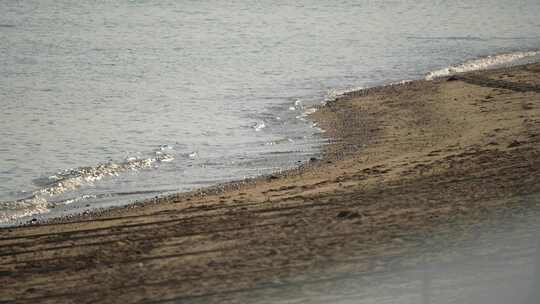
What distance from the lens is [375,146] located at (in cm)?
1456

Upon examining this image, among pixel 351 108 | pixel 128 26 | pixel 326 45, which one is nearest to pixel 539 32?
pixel 326 45

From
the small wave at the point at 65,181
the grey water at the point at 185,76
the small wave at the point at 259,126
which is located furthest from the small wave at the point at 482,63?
Result: the small wave at the point at 65,181

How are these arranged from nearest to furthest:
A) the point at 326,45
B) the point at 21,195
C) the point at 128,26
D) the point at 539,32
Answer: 1. the point at 21,195
2. the point at 326,45
3. the point at 539,32
4. the point at 128,26

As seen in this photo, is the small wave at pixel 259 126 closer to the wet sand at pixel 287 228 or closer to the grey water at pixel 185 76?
the grey water at pixel 185 76

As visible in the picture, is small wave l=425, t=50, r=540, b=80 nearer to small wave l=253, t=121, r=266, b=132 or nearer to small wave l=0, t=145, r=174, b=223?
small wave l=253, t=121, r=266, b=132

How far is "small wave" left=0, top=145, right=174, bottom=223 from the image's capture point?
39.5 ft

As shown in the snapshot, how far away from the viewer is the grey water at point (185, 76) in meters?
14.2

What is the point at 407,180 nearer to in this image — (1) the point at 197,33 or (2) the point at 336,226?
(2) the point at 336,226

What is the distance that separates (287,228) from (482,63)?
18.6 meters

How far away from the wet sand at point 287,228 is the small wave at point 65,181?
127 centimetres

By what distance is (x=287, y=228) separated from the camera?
912 cm

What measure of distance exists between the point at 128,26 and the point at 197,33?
3845mm

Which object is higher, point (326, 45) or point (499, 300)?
point (326, 45)

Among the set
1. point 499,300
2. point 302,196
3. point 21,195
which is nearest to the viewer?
point 499,300
